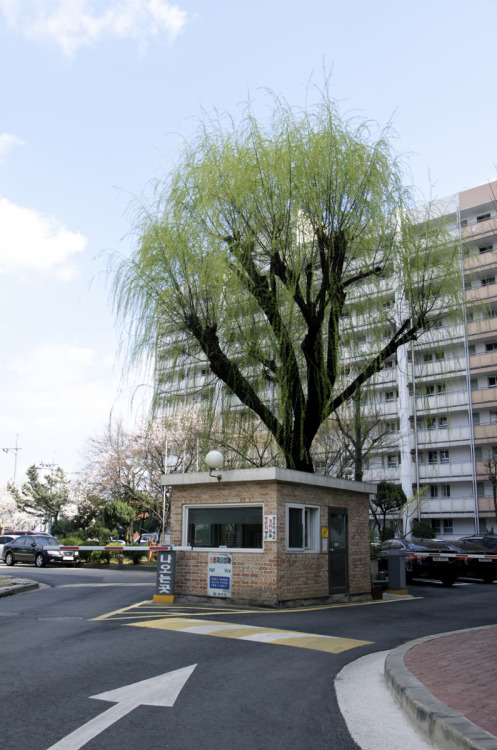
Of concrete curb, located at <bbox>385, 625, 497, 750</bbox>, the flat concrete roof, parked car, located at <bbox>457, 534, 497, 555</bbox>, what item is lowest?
concrete curb, located at <bbox>385, 625, 497, 750</bbox>

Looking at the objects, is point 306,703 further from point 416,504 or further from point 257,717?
point 416,504

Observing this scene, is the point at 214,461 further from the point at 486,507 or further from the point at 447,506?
the point at 447,506

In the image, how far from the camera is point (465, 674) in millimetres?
6410

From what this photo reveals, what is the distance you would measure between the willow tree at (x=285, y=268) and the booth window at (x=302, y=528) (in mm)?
1723

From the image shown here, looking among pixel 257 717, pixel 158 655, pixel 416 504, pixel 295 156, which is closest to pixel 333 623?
pixel 158 655

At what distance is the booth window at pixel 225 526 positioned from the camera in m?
14.2

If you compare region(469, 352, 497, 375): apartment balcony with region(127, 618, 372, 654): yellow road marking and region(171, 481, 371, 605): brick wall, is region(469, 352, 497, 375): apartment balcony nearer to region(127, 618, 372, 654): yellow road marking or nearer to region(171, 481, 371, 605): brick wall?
region(171, 481, 371, 605): brick wall

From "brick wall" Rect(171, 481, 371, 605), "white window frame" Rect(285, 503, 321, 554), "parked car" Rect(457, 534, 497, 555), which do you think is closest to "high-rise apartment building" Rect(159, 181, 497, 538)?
"parked car" Rect(457, 534, 497, 555)

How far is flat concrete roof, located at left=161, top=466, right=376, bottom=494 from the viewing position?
13.8 metres

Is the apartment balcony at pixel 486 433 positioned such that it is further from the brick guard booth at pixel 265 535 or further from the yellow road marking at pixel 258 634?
the yellow road marking at pixel 258 634

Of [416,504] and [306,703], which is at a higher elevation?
[416,504]

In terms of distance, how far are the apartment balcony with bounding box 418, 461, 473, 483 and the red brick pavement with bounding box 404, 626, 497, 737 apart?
4193 centimetres

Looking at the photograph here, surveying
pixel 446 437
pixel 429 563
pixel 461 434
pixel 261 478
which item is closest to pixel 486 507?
pixel 461 434

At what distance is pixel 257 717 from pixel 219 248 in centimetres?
990
